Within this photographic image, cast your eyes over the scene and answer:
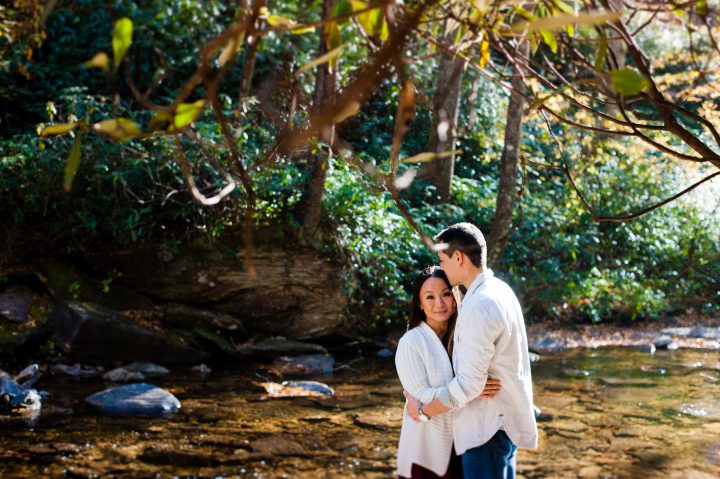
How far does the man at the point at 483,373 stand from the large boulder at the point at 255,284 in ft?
23.2

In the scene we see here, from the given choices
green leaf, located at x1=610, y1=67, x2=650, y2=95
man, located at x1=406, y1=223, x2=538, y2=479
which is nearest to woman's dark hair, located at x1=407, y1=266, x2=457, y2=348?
man, located at x1=406, y1=223, x2=538, y2=479

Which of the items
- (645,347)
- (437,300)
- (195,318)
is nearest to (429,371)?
(437,300)

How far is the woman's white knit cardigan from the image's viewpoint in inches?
148

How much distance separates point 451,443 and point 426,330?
1.83ft

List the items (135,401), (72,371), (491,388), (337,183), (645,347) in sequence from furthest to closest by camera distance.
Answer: (337,183)
(645,347)
(72,371)
(135,401)
(491,388)

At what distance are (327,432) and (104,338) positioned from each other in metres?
3.68

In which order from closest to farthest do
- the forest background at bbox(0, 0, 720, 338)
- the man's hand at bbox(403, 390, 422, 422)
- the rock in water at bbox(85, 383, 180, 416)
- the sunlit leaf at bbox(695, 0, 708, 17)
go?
the sunlit leaf at bbox(695, 0, 708, 17) < the man's hand at bbox(403, 390, 422, 422) < the rock in water at bbox(85, 383, 180, 416) < the forest background at bbox(0, 0, 720, 338)

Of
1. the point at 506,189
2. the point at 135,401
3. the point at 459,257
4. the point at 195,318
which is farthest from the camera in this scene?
the point at 506,189

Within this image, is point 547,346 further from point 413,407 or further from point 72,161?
point 72,161

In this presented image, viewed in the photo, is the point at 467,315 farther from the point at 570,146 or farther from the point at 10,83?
the point at 570,146

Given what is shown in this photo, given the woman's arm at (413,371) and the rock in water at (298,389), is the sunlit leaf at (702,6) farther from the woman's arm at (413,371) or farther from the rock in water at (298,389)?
the rock in water at (298,389)

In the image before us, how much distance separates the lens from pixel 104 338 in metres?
9.38

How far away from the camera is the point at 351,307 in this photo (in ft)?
37.2

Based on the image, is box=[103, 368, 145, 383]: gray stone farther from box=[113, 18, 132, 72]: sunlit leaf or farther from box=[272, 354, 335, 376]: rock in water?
box=[113, 18, 132, 72]: sunlit leaf
